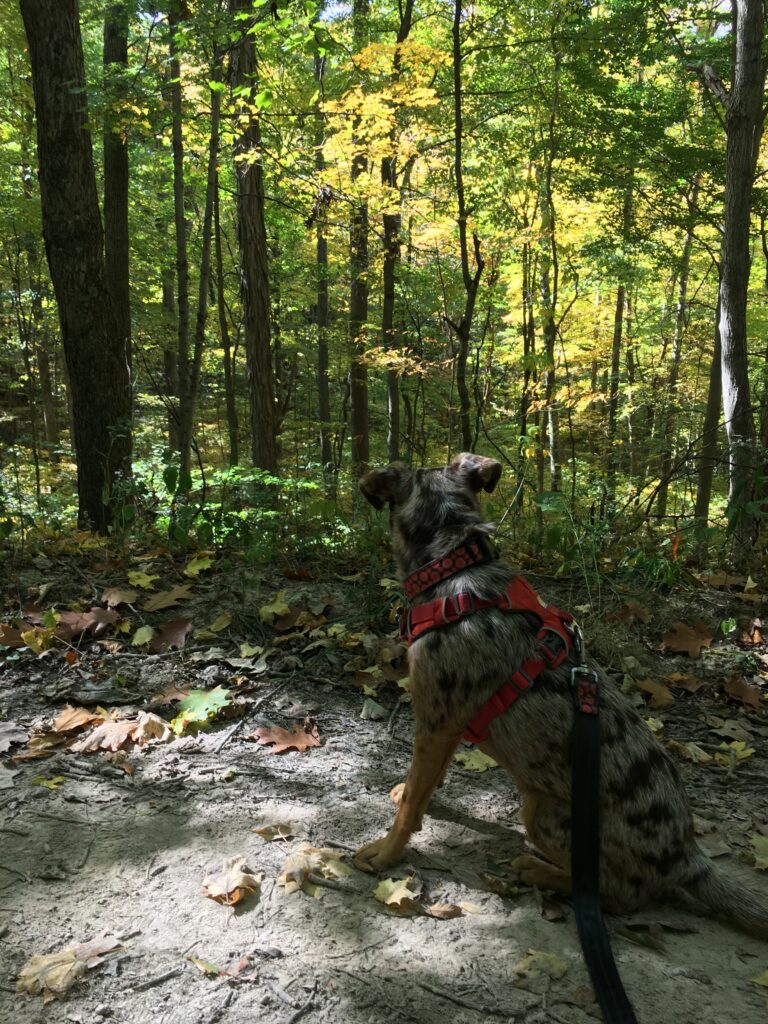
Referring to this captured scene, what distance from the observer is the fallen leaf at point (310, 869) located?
2.52 meters

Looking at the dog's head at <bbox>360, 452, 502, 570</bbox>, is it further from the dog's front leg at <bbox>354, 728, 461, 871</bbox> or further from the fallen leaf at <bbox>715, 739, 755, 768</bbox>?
the fallen leaf at <bbox>715, 739, 755, 768</bbox>

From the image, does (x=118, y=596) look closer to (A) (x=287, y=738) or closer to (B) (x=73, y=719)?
(B) (x=73, y=719)

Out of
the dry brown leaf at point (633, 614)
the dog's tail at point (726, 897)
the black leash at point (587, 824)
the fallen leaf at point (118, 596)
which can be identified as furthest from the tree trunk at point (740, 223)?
the fallen leaf at point (118, 596)

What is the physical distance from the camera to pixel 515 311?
49.3 ft

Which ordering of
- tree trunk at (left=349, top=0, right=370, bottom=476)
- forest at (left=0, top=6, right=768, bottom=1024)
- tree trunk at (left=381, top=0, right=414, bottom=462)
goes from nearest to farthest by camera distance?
forest at (left=0, top=6, right=768, bottom=1024), tree trunk at (left=381, top=0, right=414, bottom=462), tree trunk at (left=349, top=0, right=370, bottom=476)

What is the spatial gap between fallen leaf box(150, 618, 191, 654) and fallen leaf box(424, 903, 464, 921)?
8.61ft

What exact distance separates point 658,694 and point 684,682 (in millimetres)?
301

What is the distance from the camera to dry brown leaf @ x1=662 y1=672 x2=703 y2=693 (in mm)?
4551

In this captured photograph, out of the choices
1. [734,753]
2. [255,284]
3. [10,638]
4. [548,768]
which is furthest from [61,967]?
[255,284]

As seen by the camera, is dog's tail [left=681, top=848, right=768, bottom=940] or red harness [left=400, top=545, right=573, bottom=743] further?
red harness [left=400, top=545, right=573, bottom=743]

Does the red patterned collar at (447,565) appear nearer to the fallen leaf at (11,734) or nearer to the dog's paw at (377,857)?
the dog's paw at (377,857)

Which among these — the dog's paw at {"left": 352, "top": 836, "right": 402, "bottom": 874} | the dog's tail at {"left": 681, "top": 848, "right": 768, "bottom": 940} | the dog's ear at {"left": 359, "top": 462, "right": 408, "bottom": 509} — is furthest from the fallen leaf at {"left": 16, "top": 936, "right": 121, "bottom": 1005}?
the dog's tail at {"left": 681, "top": 848, "right": 768, "bottom": 940}

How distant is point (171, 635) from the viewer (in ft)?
14.9

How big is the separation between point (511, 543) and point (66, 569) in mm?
4321
